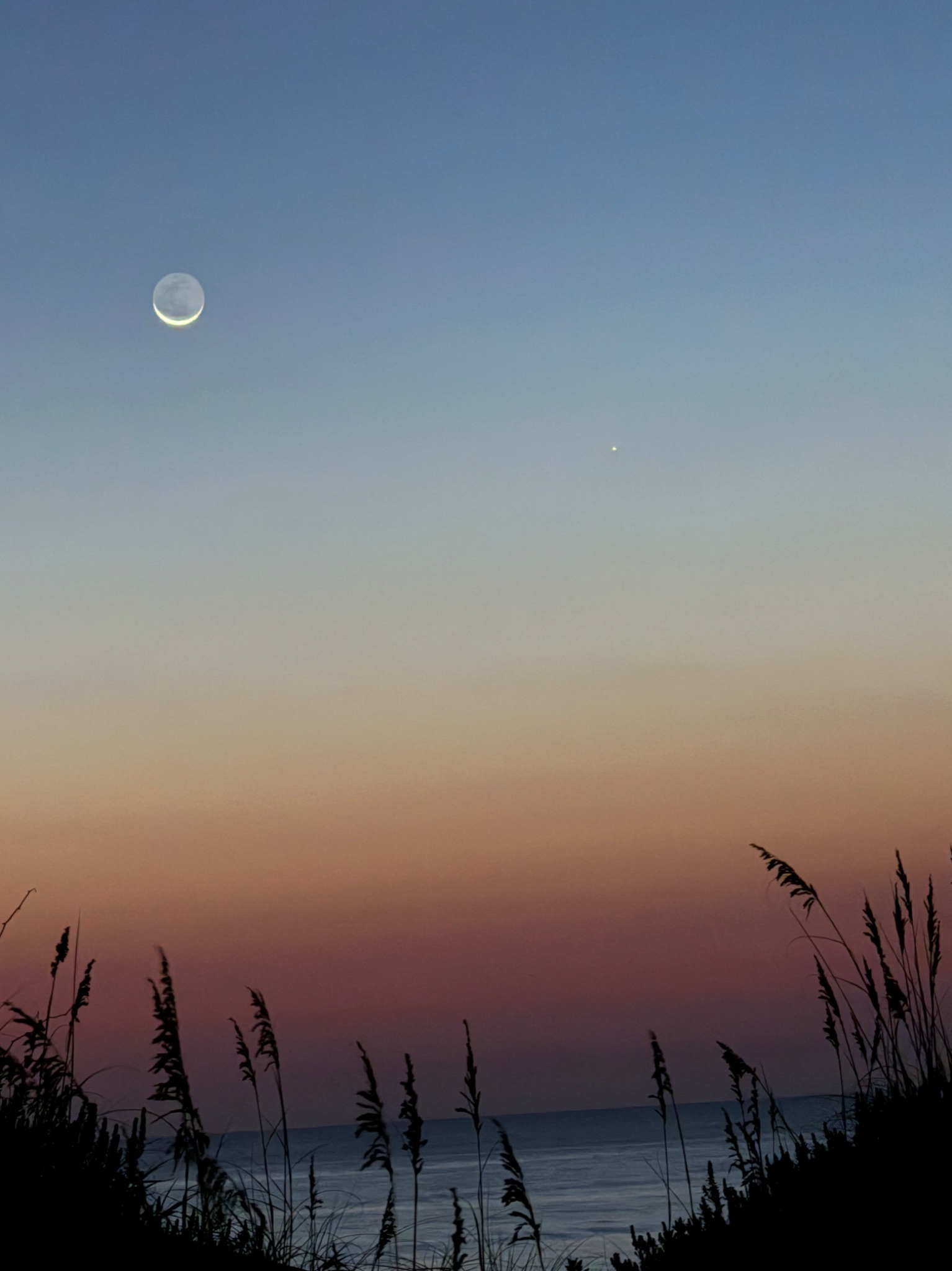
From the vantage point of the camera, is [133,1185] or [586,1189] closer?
[133,1185]

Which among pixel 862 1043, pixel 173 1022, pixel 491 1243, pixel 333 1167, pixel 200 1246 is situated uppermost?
pixel 173 1022

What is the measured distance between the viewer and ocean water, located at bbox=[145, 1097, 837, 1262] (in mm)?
8766

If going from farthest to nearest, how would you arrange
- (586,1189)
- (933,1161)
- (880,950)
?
(586,1189) < (880,950) < (933,1161)

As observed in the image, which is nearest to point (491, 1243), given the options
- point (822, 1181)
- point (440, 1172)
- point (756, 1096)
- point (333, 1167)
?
point (756, 1096)

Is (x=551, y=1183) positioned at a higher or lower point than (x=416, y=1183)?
lower

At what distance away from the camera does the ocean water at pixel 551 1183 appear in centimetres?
877

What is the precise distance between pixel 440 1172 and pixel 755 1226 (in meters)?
89.3

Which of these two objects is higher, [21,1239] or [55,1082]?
[55,1082]

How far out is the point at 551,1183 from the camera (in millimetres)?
65562

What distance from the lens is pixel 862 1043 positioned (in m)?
7.13

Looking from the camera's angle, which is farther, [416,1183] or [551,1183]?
[551,1183]

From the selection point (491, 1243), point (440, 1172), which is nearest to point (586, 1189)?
point (440, 1172)

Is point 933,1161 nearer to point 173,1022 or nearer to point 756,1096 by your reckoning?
point 756,1096

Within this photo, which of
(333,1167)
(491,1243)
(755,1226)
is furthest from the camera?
(333,1167)
